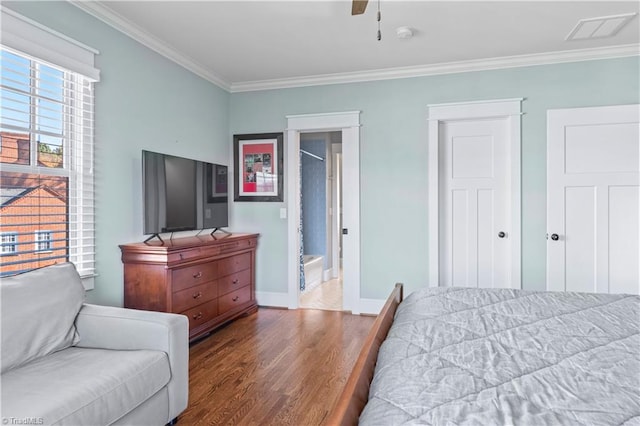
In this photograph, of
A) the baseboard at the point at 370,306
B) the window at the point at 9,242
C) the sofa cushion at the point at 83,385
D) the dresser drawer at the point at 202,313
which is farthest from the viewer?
the baseboard at the point at 370,306

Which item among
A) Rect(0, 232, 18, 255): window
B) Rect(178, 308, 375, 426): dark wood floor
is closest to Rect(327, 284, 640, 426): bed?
Rect(178, 308, 375, 426): dark wood floor

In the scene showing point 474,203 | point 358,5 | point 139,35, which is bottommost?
point 474,203

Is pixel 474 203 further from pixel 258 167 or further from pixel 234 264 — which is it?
pixel 234 264

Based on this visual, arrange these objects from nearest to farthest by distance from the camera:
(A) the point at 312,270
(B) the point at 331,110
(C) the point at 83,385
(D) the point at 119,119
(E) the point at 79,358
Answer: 1. (C) the point at 83,385
2. (E) the point at 79,358
3. (D) the point at 119,119
4. (B) the point at 331,110
5. (A) the point at 312,270

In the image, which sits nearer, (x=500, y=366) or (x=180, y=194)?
(x=500, y=366)

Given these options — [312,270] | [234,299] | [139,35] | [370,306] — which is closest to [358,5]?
[139,35]

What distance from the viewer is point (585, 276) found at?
360 cm

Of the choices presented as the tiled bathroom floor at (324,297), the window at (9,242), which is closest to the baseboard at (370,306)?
the tiled bathroom floor at (324,297)

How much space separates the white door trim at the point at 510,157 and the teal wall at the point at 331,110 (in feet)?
0.22

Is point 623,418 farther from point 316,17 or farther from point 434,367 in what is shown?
point 316,17

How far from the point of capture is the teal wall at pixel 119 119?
8.80ft

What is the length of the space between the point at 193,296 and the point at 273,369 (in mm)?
927

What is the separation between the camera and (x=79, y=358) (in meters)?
1.82

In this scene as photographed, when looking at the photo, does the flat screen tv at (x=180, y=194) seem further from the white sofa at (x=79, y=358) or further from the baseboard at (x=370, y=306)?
the baseboard at (x=370, y=306)
